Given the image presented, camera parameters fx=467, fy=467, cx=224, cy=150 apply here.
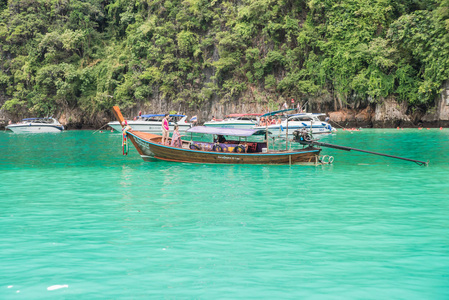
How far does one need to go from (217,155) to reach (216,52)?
40512 mm

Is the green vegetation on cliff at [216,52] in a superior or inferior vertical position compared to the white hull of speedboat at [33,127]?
superior

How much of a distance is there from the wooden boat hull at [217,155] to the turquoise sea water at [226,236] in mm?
3004

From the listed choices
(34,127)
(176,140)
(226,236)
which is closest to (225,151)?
(176,140)

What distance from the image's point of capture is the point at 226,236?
940cm

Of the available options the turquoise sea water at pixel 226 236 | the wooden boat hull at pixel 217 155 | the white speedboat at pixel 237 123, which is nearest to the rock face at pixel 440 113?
the white speedboat at pixel 237 123

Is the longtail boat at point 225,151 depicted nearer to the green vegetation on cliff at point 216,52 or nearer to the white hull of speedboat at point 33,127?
the green vegetation on cliff at point 216,52

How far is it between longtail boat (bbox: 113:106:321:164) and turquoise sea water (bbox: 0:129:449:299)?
10.00 feet

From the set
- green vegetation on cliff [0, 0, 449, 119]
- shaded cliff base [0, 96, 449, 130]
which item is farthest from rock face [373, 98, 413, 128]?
green vegetation on cliff [0, 0, 449, 119]

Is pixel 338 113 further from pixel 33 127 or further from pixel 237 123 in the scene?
pixel 33 127

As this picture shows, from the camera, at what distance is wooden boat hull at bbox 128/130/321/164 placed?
20981 millimetres

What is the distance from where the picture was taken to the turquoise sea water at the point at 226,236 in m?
6.88

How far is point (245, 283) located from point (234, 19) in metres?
53.5

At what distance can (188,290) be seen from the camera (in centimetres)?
673

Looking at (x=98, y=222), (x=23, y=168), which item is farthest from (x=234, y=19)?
(x=98, y=222)
